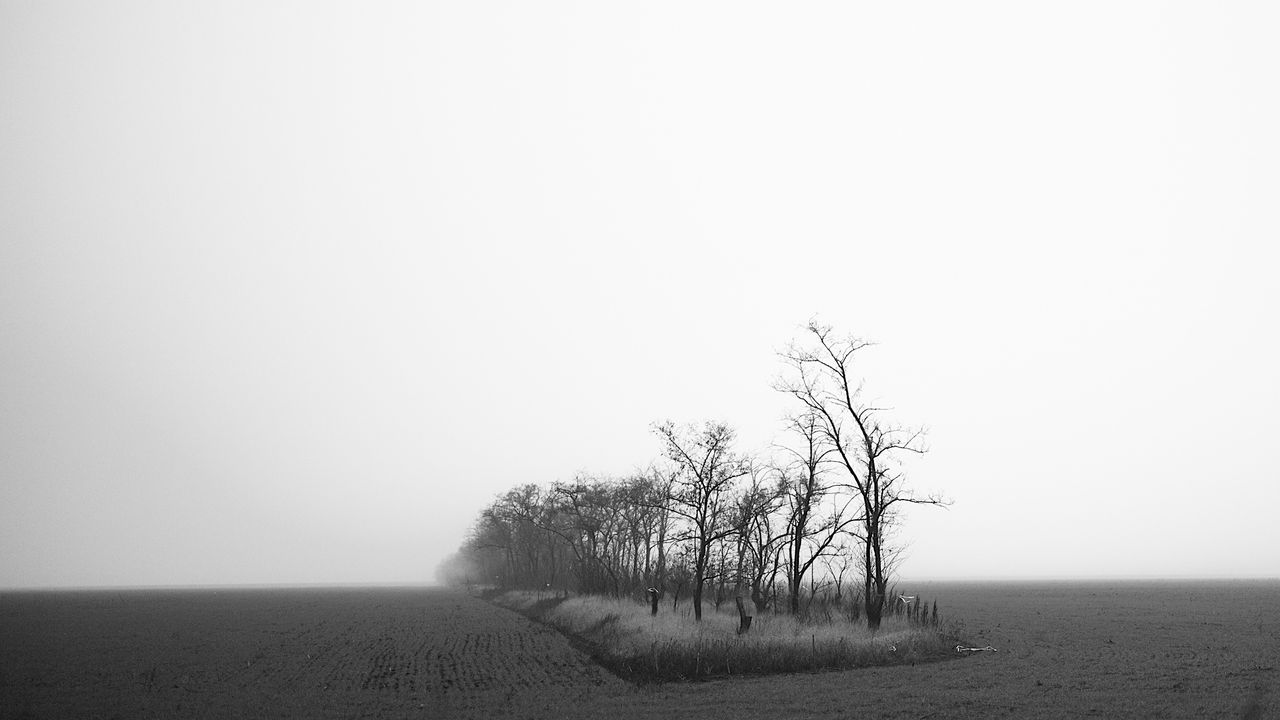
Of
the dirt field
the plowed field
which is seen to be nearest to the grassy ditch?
the dirt field

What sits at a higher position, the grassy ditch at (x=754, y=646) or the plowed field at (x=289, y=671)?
the grassy ditch at (x=754, y=646)

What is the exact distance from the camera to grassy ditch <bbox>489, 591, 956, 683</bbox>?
3272 centimetres

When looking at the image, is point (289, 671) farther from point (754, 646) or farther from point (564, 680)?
point (754, 646)

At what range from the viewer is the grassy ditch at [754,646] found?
32719 millimetres

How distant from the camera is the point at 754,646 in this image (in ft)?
113

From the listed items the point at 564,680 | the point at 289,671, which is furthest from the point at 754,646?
the point at 289,671

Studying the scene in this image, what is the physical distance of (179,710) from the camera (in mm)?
24922

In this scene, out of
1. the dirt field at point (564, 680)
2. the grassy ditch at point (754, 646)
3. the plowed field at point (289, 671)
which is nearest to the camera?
the dirt field at point (564, 680)

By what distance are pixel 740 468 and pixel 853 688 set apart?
80.6ft

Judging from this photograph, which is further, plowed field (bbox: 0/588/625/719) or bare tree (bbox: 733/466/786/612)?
bare tree (bbox: 733/466/786/612)

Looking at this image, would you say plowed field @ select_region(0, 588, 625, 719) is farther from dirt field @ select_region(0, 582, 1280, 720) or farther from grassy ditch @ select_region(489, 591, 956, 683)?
grassy ditch @ select_region(489, 591, 956, 683)

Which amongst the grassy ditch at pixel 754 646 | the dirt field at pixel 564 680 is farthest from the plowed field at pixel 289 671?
the grassy ditch at pixel 754 646

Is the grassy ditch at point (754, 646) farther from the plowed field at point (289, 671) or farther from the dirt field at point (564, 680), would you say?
the plowed field at point (289, 671)

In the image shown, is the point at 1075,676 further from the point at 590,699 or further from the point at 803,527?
the point at 803,527
